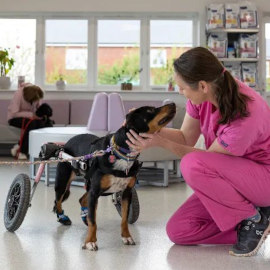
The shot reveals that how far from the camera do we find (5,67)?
26.4ft

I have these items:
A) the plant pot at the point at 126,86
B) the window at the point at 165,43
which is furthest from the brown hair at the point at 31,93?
the window at the point at 165,43

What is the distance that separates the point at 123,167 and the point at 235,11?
19.7ft

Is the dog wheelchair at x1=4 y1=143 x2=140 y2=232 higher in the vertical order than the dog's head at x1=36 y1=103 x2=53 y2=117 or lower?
lower

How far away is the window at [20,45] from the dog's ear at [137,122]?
20.7 ft

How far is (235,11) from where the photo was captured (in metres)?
7.76

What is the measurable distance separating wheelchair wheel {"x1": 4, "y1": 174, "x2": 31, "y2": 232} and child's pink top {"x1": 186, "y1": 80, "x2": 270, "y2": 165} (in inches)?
38.9

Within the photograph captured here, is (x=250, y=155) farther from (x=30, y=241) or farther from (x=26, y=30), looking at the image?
(x=26, y=30)

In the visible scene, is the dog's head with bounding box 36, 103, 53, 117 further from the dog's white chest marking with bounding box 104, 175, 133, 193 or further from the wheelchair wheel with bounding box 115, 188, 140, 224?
the dog's white chest marking with bounding box 104, 175, 133, 193

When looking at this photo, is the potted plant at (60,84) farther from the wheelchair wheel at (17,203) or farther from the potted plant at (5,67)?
the wheelchair wheel at (17,203)

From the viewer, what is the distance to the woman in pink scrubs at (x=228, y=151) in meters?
2.15

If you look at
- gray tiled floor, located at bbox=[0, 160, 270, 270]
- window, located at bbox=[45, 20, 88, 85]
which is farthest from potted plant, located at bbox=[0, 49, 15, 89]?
gray tiled floor, located at bbox=[0, 160, 270, 270]

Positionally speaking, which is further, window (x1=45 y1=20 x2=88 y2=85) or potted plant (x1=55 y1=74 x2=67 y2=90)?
window (x1=45 y1=20 x2=88 y2=85)

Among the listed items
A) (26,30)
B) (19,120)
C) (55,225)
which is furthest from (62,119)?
(55,225)

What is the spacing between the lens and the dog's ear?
7.41 ft
